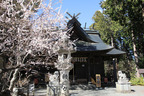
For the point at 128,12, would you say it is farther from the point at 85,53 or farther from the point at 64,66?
the point at 64,66

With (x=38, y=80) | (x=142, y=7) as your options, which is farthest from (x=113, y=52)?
(x=38, y=80)

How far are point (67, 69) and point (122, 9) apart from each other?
42.5 ft

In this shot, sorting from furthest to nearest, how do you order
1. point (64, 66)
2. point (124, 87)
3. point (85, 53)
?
point (85, 53), point (124, 87), point (64, 66)

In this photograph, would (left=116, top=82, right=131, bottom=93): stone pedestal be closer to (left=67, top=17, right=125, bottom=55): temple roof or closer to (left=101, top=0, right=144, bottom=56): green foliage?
(left=67, top=17, right=125, bottom=55): temple roof

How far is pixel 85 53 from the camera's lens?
1430 cm

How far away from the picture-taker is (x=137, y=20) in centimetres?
1848

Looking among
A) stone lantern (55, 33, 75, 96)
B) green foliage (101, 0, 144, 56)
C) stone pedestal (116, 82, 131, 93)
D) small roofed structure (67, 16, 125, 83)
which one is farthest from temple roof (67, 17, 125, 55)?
green foliage (101, 0, 144, 56)

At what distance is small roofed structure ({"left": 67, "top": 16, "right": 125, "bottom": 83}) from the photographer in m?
13.8

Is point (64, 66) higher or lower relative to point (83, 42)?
lower

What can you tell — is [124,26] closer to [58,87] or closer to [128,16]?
[128,16]

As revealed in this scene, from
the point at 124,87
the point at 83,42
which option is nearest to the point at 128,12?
the point at 83,42

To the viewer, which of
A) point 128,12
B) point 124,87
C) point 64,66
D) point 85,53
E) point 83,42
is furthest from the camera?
point 128,12

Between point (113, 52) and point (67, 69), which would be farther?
Answer: point (113, 52)

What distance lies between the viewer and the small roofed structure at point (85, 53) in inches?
543
